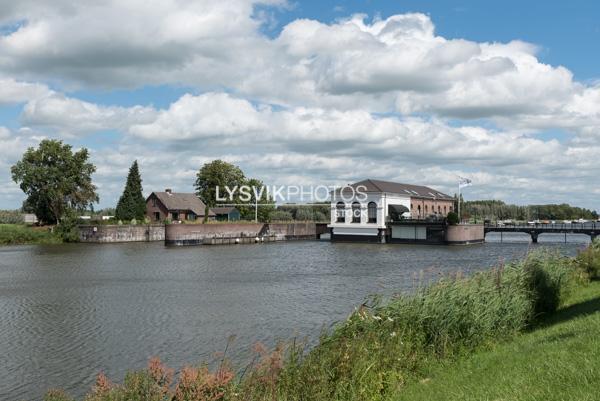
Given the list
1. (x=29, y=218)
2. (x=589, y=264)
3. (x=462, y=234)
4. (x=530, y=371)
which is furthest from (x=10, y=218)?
(x=530, y=371)

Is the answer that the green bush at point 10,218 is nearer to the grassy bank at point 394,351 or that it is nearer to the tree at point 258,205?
the tree at point 258,205

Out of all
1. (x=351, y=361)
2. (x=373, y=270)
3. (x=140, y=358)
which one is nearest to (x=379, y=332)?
(x=351, y=361)

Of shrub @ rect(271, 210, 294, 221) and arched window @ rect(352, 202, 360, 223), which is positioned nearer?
arched window @ rect(352, 202, 360, 223)

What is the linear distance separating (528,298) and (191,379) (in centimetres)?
1119

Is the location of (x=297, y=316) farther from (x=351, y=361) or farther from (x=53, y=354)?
(x=351, y=361)

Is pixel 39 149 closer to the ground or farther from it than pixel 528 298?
farther from it

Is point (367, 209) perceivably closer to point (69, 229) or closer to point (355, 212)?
point (355, 212)

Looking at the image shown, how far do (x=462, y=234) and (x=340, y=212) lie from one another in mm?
17741

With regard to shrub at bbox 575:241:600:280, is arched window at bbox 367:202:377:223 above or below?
above

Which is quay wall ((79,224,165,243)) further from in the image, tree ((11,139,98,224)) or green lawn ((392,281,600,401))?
green lawn ((392,281,600,401))

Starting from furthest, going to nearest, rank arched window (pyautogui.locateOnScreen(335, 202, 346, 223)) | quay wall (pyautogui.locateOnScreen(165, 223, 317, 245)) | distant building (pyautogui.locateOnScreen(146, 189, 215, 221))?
distant building (pyautogui.locateOnScreen(146, 189, 215, 221)) → arched window (pyautogui.locateOnScreen(335, 202, 346, 223)) → quay wall (pyautogui.locateOnScreen(165, 223, 317, 245))

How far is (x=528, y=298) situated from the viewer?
1582 centimetres

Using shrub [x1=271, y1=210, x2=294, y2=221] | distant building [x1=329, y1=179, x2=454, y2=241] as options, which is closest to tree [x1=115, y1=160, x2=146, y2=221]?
distant building [x1=329, y1=179, x2=454, y2=241]

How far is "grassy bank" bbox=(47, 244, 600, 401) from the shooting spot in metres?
8.33
